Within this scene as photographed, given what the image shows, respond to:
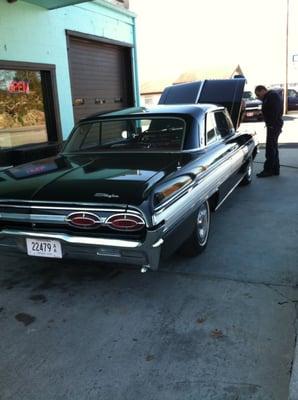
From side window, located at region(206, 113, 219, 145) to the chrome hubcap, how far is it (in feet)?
2.75

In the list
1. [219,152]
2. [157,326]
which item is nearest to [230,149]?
[219,152]

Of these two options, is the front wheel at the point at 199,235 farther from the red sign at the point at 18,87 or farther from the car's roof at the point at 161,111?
the red sign at the point at 18,87

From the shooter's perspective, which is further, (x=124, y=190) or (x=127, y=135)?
(x=127, y=135)

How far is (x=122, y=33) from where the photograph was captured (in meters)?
11.5

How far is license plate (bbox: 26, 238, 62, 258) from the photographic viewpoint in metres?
3.55

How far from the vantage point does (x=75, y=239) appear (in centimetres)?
346

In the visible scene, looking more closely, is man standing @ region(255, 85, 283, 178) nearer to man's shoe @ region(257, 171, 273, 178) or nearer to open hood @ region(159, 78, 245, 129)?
man's shoe @ region(257, 171, 273, 178)

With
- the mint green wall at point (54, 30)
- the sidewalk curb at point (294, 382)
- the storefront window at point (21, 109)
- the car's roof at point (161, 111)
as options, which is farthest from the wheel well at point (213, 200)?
the mint green wall at point (54, 30)

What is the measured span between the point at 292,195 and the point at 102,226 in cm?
432

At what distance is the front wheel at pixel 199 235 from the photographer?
4289 mm

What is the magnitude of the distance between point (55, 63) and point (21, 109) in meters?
1.29

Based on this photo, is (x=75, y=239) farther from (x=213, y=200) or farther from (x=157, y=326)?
(x=213, y=200)

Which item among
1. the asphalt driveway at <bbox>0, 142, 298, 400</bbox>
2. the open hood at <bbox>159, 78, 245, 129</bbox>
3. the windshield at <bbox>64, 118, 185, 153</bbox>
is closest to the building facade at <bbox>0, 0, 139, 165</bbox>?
the open hood at <bbox>159, 78, 245, 129</bbox>

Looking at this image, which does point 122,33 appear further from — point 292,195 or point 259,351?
point 259,351
